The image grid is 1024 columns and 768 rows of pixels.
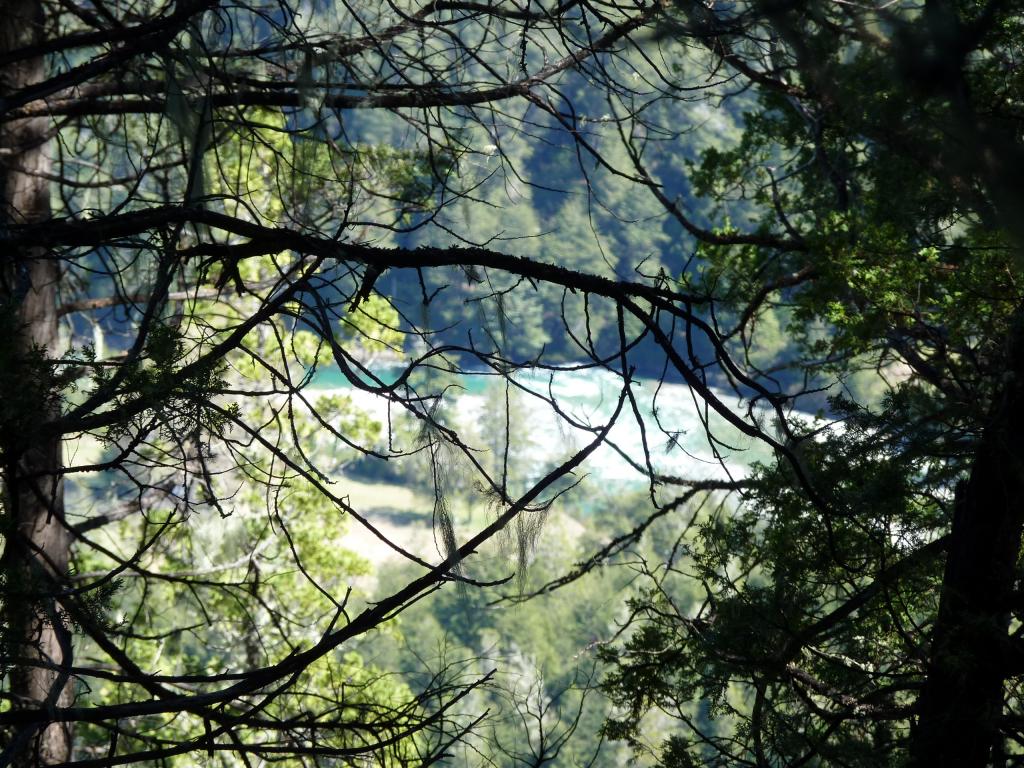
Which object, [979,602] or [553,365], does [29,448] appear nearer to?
[553,365]

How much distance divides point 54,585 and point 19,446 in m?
0.36

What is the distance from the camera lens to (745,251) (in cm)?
471

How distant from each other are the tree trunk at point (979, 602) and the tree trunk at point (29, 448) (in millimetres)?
2175

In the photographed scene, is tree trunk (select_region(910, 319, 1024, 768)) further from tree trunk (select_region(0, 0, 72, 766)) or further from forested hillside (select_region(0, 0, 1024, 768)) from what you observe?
tree trunk (select_region(0, 0, 72, 766))

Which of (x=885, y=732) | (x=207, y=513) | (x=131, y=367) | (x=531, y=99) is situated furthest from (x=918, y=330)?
(x=207, y=513)

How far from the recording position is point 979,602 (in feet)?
8.96

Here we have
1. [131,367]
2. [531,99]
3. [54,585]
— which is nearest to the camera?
→ [131,367]

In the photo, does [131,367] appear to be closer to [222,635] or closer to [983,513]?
[983,513]

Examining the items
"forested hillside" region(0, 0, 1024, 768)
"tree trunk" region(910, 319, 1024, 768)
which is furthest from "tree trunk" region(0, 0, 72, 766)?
"tree trunk" region(910, 319, 1024, 768)

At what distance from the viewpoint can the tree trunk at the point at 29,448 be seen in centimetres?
182

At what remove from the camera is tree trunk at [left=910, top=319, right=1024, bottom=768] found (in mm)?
2599

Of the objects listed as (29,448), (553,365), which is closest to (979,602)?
(553,365)

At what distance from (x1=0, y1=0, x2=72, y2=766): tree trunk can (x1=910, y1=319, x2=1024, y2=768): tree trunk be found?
2.18m

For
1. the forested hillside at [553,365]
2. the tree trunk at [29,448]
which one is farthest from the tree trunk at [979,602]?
the tree trunk at [29,448]
